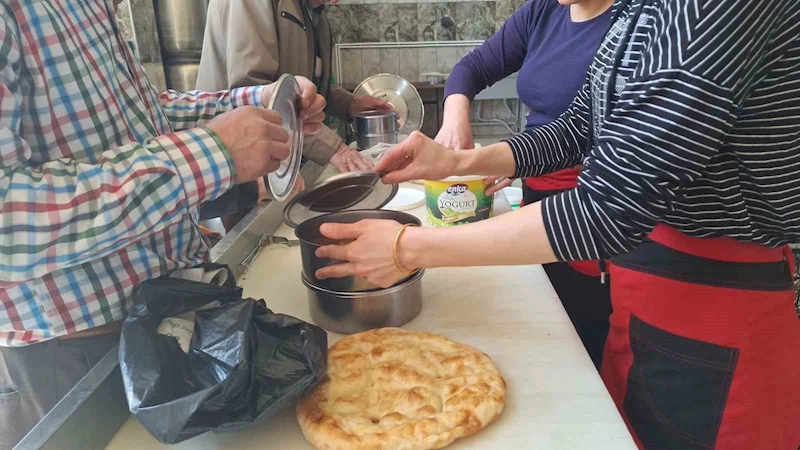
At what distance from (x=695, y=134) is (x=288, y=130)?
0.71 m

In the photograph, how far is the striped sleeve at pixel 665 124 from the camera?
2.09ft

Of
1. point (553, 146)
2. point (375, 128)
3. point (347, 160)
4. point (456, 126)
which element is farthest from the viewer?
point (375, 128)

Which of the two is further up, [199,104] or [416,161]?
[199,104]

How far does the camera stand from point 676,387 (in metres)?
0.94

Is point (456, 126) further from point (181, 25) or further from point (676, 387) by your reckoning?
point (181, 25)

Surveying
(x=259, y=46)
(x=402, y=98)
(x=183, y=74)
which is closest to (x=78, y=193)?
(x=259, y=46)

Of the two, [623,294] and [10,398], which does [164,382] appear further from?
[623,294]

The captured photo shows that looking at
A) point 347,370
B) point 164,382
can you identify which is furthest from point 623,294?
point 164,382

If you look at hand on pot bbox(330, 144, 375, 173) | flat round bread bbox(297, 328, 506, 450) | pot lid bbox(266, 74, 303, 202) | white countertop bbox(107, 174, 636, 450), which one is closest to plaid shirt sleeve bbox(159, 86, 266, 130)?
pot lid bbox(266, 74, 303, 202)

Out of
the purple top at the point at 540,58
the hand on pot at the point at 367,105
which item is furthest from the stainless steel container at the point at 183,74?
the purple top at the point at 540,58

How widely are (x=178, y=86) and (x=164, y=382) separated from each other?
3.12m

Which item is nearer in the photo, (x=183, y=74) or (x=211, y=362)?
(x=211, y=362)

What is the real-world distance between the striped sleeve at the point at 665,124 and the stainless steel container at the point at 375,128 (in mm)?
1593

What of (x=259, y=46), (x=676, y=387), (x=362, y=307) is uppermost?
(x=259, y=46)
